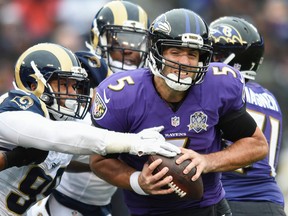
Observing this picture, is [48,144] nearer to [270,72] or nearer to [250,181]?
[250,181]

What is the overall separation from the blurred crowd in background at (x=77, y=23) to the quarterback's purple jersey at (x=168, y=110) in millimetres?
6154

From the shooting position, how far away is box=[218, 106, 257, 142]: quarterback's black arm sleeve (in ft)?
14.9

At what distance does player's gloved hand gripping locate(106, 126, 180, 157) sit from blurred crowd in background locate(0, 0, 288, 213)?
6559 mm

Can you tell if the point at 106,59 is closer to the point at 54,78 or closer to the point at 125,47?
the point at 125,47

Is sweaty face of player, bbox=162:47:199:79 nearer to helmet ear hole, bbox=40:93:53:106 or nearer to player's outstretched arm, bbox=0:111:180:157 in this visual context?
player's outstretched arm, bbox=0:111:180:157

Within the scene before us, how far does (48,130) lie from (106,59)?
6.99 ft

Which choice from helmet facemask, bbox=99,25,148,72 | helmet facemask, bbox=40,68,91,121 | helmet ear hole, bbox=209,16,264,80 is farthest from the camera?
helmet facemask, bbox=99,25,148,72

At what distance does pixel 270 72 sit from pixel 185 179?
273 inches

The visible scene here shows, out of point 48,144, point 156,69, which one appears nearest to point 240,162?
point 156,69

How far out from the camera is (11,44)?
11203 mm

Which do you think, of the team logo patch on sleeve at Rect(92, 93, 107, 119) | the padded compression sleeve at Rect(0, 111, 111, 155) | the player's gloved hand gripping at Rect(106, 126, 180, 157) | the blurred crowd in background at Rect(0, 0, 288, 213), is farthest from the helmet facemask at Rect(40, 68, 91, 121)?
the blurred crowd in background at Rect(0, 0, 288, 213)

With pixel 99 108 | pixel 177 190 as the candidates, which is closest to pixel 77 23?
pixel 99 108

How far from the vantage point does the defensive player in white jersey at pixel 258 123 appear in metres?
5.17

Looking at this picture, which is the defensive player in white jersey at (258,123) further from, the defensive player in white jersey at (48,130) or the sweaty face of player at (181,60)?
the defensive player in white jersey at (48,130)
